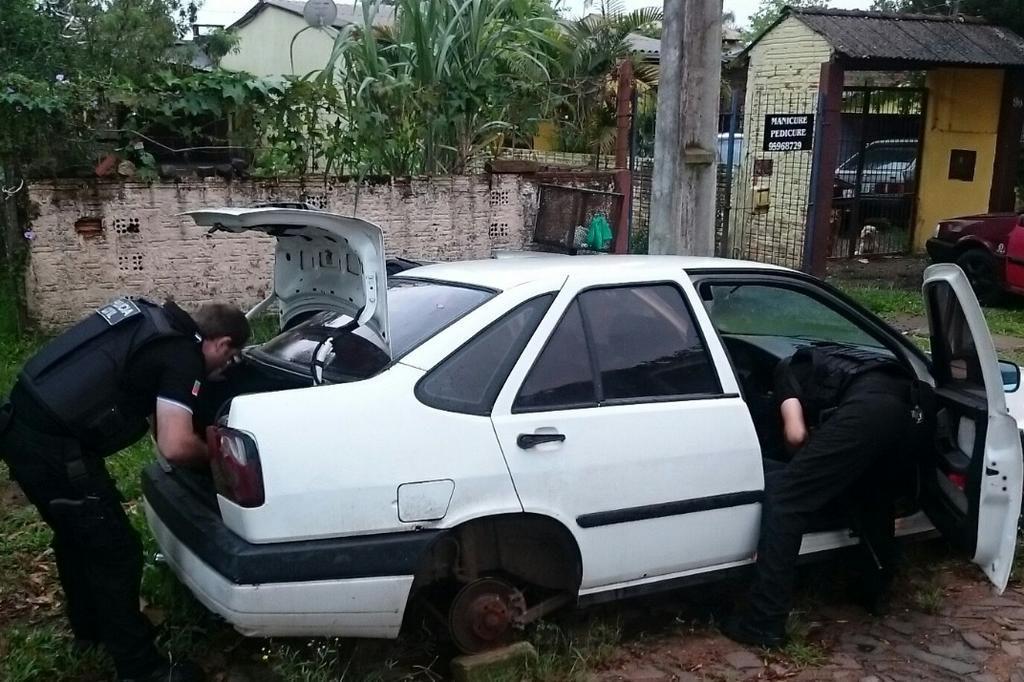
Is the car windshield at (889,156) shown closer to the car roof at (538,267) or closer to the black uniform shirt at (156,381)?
the car roof at (538,267)

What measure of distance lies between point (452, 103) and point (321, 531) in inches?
262

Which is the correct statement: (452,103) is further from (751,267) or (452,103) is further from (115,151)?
(751,267)

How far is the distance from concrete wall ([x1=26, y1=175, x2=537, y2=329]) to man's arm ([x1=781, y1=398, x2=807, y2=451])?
514 cm

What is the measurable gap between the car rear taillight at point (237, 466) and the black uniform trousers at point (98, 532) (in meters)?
0.51

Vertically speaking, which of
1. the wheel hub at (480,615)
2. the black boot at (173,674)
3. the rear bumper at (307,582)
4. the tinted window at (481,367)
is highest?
the tinted window at (481,367)

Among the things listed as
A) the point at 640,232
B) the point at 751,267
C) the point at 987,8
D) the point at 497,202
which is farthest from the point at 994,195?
the point at 751,267

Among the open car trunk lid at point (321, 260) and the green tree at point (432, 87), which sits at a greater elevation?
the green tree at point (432, 87)

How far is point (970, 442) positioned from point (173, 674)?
3.09 metres

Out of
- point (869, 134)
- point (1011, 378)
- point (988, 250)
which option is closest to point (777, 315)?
point (1011, 378)

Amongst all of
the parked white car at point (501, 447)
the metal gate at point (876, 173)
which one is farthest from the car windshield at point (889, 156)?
the parked white car at point (501, 447)

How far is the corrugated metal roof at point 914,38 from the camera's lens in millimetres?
12203

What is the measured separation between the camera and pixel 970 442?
3.80m

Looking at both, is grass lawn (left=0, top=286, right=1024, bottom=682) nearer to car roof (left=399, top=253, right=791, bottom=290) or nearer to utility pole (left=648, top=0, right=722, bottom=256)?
car roof (left=399, top=253, right=791, bottom=290)

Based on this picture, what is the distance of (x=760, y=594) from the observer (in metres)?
3.82
